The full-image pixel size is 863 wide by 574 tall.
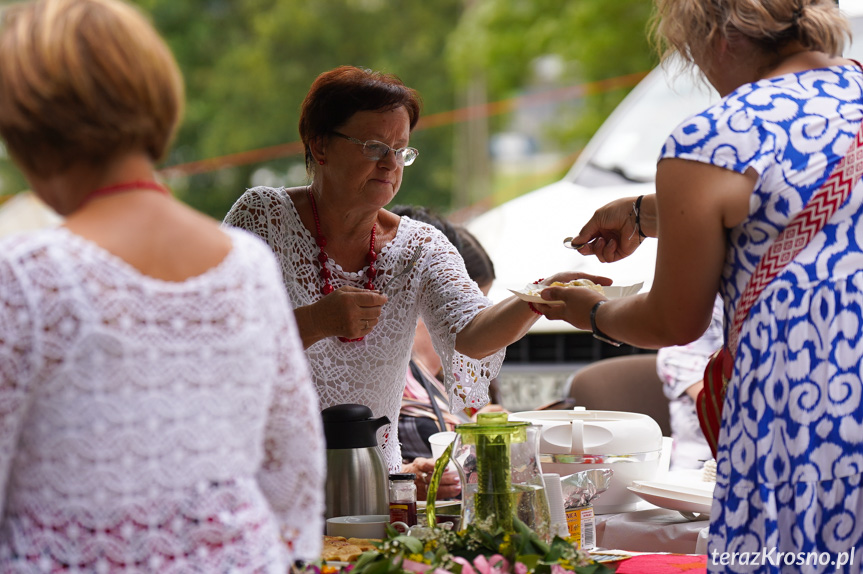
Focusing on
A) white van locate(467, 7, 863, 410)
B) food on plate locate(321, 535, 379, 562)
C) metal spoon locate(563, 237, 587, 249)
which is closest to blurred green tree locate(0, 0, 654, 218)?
white van locate(467, 7, 863, 410)

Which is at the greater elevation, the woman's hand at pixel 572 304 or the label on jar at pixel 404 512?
the woman's hand at pixel 572 304

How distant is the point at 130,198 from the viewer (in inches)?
45.0

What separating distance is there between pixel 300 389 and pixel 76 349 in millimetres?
296

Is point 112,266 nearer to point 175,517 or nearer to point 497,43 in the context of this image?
point 175,517

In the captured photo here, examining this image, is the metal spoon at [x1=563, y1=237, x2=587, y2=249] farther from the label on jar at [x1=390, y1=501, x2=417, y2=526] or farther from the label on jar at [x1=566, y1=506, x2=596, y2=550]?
the label on jar at [x1=390, y1=501, x2=417, y2=526]

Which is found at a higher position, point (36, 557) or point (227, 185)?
point (227, 185)

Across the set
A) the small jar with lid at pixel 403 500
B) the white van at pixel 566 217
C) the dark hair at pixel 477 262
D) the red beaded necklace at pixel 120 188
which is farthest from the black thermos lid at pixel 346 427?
the white van at pixel 566 217

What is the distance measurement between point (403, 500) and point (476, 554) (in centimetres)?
36

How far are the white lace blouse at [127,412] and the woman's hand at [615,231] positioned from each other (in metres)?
1.13

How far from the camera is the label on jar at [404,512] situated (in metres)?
1.91

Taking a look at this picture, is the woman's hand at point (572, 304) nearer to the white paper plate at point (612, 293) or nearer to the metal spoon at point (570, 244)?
the white paper plate at point (612, 293)

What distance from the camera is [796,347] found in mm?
1496

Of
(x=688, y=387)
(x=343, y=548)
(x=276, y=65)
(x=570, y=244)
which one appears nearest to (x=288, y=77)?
(x=276, y=65)

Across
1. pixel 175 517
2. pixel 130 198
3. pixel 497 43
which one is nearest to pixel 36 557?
pixel 175 517
